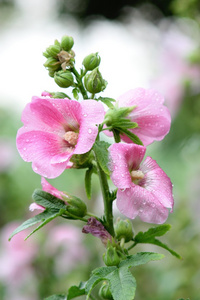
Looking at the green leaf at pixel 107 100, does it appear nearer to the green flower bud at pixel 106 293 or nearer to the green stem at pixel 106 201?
the green stem at pixel 106 201

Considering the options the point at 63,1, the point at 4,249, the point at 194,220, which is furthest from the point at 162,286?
Result: the point at 63,1

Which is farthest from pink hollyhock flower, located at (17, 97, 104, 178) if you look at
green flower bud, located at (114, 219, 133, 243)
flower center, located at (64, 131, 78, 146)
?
green flower bud, located at (114, 219, 133, 243)

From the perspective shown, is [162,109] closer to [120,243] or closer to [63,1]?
[120,243]

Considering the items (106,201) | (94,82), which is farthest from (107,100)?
(106,201)

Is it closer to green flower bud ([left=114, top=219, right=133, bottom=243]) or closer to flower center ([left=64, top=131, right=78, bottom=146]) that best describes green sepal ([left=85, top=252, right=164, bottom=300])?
green flower bud ([left=114, top=219, right=133, bottom=243])

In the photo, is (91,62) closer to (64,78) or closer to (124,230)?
(64,78)

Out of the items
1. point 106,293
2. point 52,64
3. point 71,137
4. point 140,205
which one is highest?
point 52,64
